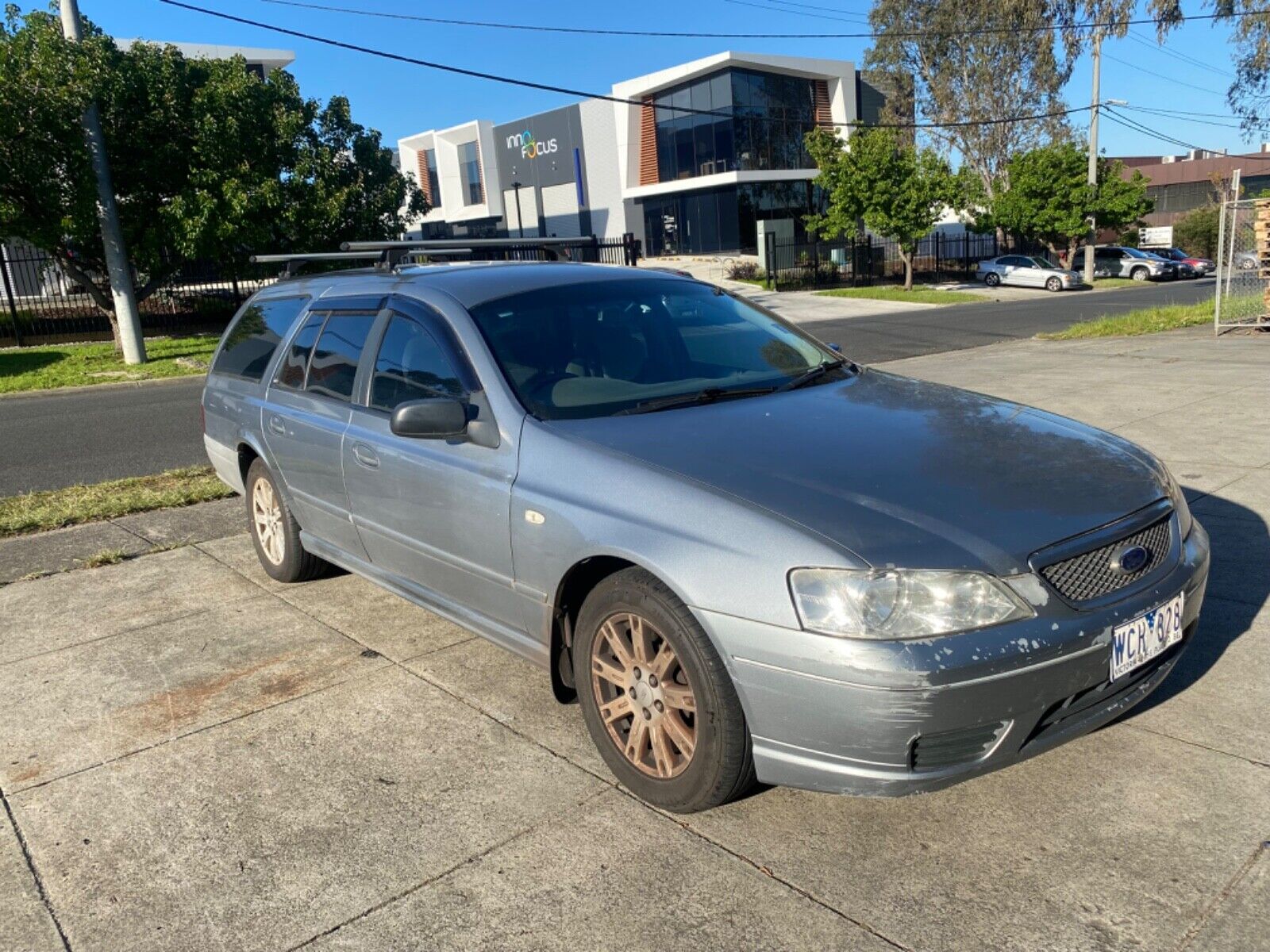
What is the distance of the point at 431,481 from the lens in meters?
3.73

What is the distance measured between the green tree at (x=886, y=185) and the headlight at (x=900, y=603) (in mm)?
35012

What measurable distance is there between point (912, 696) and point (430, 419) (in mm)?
1873

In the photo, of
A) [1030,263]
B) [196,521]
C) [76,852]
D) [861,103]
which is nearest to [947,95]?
[861,103]

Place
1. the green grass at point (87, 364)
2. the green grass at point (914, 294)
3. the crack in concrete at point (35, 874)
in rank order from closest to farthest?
the crack in concrete at point (35, 874)
the green grass at point (87, 364)
the green grass at point (914, 294)

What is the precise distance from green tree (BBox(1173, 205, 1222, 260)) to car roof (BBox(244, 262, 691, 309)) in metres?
55.0

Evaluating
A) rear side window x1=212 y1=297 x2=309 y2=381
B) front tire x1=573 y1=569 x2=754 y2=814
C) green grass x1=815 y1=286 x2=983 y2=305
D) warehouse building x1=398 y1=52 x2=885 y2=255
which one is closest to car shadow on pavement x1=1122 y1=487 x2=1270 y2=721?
front tire x1=573 y1=569 x2=754 y2=814

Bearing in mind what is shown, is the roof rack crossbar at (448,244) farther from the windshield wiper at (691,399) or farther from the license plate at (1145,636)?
the license plate at (1145,636)

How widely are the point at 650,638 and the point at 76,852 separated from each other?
183 centimetres

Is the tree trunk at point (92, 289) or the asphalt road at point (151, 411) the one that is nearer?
the asphalt road at point (151, 411)

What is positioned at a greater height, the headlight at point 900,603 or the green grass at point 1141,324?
the headlight at point 900,603

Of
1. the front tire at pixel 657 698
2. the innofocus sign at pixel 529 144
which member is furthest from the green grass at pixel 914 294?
the front tire at pixel 657 698

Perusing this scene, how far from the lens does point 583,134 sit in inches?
2051

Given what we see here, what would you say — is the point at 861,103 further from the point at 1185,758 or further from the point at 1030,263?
the point at 1185,758

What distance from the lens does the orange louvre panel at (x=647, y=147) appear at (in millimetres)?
49031
